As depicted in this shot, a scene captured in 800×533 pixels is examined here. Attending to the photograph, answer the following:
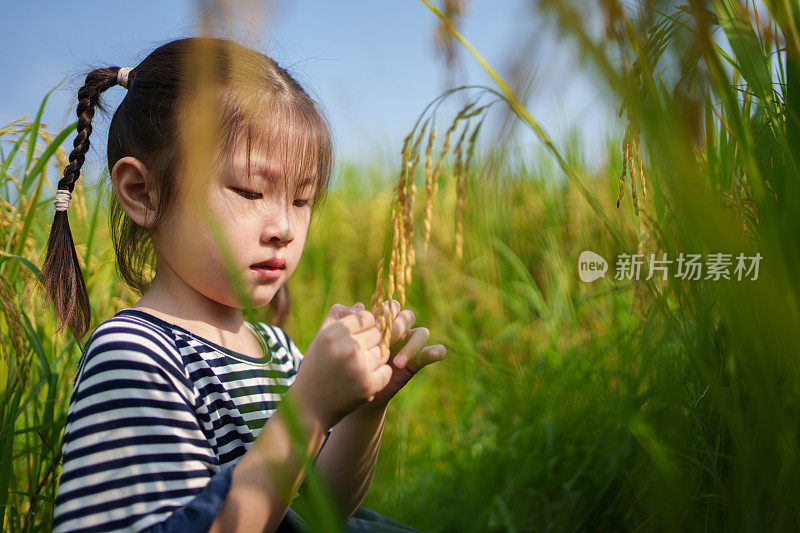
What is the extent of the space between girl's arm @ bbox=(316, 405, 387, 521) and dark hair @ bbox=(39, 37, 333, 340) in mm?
444

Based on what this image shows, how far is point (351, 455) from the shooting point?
113 cm

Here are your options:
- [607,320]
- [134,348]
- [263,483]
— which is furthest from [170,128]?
[607,320]

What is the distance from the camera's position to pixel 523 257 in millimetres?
2895

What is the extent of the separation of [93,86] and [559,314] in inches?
63.0

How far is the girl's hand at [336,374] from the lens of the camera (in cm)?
80

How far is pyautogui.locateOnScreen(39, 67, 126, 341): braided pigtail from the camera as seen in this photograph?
1.21m

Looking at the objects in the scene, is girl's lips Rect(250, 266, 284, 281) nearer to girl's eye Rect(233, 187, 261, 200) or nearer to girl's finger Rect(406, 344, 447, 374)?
girl's eye Rect(233, 187, 261, 200)

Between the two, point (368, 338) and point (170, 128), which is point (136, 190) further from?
point (368, 338)

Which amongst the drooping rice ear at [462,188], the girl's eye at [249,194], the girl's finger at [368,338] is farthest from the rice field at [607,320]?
the girl's eye at [249,194]

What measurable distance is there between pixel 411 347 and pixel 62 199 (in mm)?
793

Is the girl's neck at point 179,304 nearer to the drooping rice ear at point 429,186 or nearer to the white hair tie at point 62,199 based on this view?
the white hair tie at point 62,199

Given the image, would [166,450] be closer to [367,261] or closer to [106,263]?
[106,263]

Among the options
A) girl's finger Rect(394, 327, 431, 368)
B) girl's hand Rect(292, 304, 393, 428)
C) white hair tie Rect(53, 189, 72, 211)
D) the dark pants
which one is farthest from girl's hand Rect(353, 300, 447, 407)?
white hair tie Rect(53, 189, 72, 211)

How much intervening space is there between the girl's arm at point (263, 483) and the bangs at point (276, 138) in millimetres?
405
